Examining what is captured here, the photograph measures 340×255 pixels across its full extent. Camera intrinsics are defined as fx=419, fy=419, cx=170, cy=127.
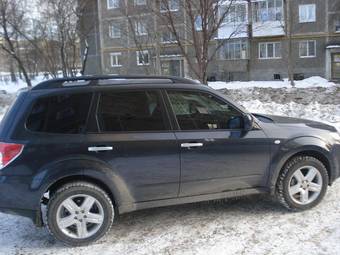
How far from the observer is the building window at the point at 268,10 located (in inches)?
1494

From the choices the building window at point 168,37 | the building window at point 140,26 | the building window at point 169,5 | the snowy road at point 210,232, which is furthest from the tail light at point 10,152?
the building window at point 140,26

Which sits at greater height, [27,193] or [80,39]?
[80,39]

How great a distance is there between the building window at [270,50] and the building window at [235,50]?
1583 millimetres

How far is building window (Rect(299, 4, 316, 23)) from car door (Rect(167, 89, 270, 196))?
122ft

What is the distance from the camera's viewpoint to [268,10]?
38.3 m

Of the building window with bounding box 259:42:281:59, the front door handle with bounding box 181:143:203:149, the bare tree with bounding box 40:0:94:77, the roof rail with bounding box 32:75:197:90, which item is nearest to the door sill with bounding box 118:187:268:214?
the front door handle with bounding box 181:143:203:149

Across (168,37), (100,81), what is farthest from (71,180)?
(168,37)

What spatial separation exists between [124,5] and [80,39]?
30.9 feet

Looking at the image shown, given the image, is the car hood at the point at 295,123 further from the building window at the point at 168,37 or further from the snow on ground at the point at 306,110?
the building window at the point at 168,37

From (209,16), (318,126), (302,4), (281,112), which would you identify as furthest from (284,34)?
(318,126)

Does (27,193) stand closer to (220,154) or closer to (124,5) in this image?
(220,154)

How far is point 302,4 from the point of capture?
1527 inches

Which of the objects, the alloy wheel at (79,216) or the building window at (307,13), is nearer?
the alloy wheel at (79,216)

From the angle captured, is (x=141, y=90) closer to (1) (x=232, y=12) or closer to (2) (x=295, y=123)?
(2) (x=295, y=123)
